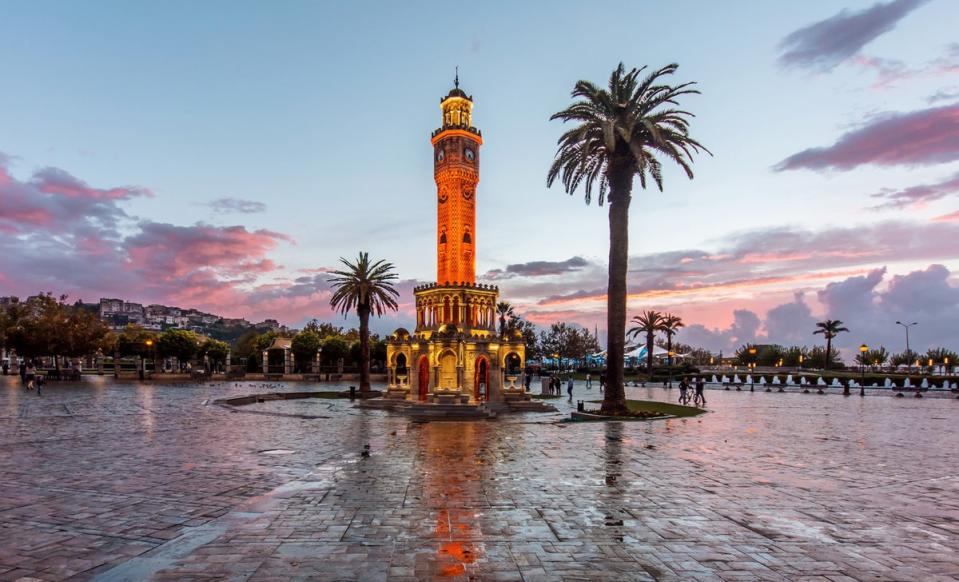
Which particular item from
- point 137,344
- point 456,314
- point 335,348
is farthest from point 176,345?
point 456,314

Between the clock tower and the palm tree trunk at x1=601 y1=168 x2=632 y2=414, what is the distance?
19.0 metres

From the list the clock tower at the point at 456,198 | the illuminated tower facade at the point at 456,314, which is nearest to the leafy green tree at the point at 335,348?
the illuminated tower facade at the point at 456,314

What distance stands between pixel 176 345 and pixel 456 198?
4853 cm

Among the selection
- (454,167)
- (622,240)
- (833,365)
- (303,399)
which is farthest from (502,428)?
(833,365)

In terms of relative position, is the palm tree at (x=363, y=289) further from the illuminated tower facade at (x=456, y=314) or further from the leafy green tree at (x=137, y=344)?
the leafy green tree at (x=137, y=344)

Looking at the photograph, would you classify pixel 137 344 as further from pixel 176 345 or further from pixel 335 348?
pixel 335 348

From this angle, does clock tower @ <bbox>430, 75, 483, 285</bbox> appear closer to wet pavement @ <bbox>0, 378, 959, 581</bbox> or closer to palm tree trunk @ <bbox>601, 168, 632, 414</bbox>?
palm tree trunk @ <bbox>601, 168, 632, 414</bbox>

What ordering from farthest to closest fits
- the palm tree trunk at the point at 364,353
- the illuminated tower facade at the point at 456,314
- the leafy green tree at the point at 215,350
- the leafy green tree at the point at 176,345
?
the leafy green tree at the point at 215,350 < the leafy green tree at the point at 176,345 < the palm tree trunk at the point at 364,353 < the illuminated tower facade at the point at 456,314

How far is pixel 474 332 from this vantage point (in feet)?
147

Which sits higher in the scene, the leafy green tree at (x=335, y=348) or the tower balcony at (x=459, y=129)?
the tower balcony at (x=459, y=129)

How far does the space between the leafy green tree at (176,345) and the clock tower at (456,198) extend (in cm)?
4497

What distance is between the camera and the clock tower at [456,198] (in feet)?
148

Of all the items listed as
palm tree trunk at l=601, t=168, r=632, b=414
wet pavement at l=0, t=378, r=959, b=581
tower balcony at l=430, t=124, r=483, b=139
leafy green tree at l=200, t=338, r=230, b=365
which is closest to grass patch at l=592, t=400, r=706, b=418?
palm tree trunk at l=601, t=168, r=632, b=414

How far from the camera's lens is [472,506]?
9.45 m
